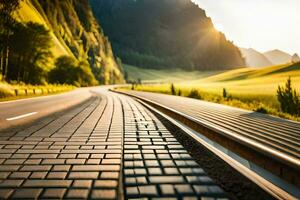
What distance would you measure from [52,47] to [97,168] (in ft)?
228

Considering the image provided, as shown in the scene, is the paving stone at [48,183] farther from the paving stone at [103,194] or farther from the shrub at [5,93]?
the shrub at [5,93]

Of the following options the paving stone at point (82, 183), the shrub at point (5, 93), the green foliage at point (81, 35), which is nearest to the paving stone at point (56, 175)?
the paving stone at point (82, 183)

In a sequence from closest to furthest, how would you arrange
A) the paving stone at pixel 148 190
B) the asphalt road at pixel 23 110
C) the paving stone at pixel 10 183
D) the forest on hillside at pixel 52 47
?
the paving stone at pixel 148 190
the paving stone at pixel 10 183
the asphalt road at pixel 23 110
the forest on hillside at pixel 52 47

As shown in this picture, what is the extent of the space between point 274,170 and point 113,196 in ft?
8.50

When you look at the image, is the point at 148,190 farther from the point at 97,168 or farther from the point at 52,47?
the point at 52,47

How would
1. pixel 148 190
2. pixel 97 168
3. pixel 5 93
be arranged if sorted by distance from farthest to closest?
1. pixel 5 93
2. pixel 97 168
3. pixel 148 190

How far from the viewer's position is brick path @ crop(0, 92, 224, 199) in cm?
332

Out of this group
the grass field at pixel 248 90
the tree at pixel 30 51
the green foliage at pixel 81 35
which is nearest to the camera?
the grass field at pixel 248 90

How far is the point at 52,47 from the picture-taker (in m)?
68.6

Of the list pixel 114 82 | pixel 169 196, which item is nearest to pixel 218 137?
pixel 169 196

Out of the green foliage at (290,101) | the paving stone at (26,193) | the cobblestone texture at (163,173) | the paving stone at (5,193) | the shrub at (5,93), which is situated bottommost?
the green foliage at (290,101)

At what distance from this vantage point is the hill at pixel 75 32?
80.8 m

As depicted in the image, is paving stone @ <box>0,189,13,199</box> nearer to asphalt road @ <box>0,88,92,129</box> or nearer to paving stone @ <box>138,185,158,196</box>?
paving stone @ <box>138,185,158,196</box>

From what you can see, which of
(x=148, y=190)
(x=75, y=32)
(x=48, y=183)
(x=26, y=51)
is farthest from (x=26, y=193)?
(x=75, y=32)
